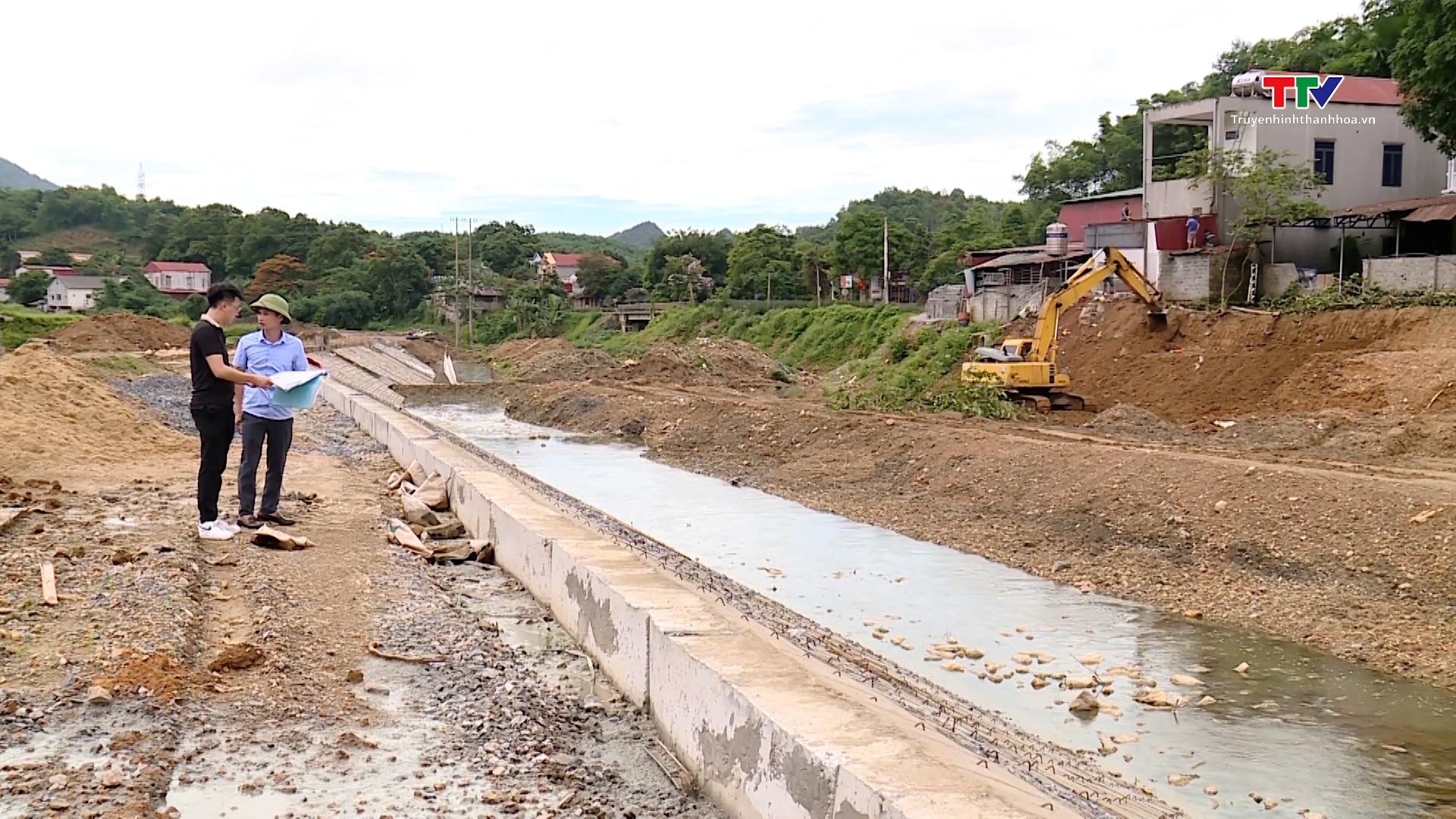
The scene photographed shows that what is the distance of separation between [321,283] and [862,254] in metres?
45.3

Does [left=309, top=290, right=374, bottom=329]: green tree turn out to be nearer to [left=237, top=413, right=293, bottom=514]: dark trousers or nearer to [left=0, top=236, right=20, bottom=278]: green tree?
[left=0, top=236, right=20, bottom=278]: green tree

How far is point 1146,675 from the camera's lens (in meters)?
7.60

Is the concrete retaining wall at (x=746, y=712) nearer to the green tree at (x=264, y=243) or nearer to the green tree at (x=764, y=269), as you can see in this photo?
the green tree at (x=764, y=269)

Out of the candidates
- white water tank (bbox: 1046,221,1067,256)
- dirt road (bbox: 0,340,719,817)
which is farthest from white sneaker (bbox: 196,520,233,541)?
→ white water tank (bbox: 1046,221,1067,256)

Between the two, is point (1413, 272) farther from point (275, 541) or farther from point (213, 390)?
point (213, 390)

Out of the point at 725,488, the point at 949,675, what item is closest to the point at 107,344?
the point at 725,488

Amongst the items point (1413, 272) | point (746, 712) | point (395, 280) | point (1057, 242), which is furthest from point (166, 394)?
point (395, 280)

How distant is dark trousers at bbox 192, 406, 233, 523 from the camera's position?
7340 millimetres

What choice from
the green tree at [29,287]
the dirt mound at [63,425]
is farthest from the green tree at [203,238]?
the dirt mound at [63,425]

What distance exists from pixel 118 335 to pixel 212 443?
39.6 metres

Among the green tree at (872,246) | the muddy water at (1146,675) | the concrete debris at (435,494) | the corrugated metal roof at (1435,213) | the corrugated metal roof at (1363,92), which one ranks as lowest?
the muddy water at (1146,675)

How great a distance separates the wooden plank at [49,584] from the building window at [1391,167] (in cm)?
2830

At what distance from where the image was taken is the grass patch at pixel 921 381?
19.4m

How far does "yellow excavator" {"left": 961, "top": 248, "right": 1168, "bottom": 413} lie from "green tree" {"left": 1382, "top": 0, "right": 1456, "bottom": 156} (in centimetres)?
552
